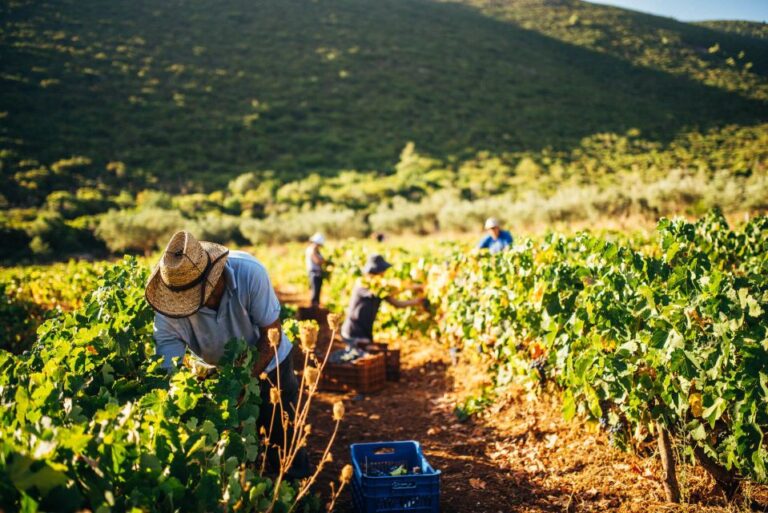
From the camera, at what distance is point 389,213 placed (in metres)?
25.8

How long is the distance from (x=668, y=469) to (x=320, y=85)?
4786 cm

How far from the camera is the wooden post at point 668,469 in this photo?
11.3ft

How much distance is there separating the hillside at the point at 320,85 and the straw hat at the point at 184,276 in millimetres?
30506

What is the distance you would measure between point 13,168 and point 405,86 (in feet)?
103

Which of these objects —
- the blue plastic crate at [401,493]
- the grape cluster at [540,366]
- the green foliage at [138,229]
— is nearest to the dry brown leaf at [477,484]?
the blue plastic crate at [401,493]

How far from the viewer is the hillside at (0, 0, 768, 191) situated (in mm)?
36000

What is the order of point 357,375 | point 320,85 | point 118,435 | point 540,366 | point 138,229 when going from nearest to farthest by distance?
point 118,435, point 540,366, point 357,375, point 138,229, point 320,85

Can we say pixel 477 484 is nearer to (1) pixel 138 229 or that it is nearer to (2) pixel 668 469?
(2) pixel 668 469

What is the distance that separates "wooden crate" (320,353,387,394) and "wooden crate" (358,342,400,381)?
0.55ft

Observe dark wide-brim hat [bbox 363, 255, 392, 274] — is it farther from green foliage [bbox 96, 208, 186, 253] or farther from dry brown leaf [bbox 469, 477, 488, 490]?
green foliage [bbox 96, 208, 186, 253]

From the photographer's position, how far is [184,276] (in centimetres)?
295

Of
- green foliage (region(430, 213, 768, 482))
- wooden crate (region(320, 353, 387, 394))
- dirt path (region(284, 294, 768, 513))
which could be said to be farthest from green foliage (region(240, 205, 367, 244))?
green foliage (region(430, 213, 768, 482))

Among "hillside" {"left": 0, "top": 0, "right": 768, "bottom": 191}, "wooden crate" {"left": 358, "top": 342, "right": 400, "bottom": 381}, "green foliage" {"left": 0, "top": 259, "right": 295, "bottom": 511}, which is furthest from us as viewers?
"hillside" {"left": 0, "top": 0, "right": 768, "bottom": 191}

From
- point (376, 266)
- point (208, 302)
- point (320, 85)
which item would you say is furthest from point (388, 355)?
point (320, 85)
